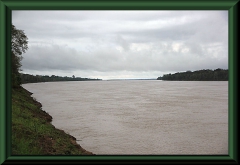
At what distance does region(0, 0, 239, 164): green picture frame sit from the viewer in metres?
3.51

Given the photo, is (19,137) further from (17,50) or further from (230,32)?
(17,50)

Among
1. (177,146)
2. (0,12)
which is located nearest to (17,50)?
(177,146)

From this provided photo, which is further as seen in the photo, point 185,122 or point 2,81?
point 185,122

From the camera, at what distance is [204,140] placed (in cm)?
1288

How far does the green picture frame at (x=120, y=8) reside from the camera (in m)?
3.51

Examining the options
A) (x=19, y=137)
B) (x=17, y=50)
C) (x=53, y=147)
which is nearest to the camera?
(x=19, y=137)

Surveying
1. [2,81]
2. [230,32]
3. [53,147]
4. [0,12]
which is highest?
[0,12]

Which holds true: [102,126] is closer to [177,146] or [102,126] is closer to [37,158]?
[177,146]

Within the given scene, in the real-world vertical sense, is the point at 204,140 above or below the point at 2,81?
below

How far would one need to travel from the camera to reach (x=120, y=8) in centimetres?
371
